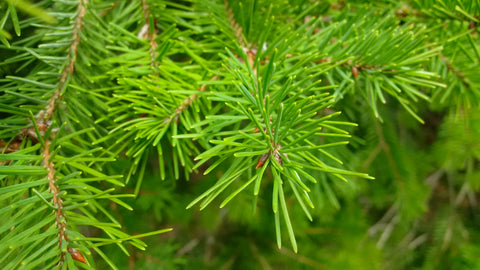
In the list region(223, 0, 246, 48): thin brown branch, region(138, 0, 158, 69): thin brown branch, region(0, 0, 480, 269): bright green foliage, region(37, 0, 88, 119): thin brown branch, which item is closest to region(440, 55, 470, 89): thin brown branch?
region(0, 0, 480, 269): bright green foliage

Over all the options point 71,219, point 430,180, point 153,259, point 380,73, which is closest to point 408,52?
point 380,73

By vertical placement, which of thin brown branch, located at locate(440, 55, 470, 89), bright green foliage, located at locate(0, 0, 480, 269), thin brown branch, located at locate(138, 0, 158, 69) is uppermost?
thin brown branch, located at locate(138, 0, 158, 69)

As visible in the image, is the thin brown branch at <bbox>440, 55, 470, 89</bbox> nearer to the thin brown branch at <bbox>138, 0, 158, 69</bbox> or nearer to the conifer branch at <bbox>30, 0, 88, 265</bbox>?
the thin brown branch at <bbox>138, 0, 158, 69</bbox>

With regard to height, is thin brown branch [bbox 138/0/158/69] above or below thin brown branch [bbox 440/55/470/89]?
above

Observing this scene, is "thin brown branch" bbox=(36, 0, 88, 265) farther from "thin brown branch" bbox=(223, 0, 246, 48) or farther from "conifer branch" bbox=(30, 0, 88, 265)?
"thin brown branch" bbox=(223, 0, 246, 48)

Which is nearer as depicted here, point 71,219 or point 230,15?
point 71,219

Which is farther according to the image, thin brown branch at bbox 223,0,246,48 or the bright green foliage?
thin brown branch at bbox 223,0,246,48

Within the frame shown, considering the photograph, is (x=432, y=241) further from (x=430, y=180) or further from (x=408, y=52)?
(x=408, y=52)

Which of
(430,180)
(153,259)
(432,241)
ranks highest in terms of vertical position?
(153,259)

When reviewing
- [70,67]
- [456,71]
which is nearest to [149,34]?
[70,67]
